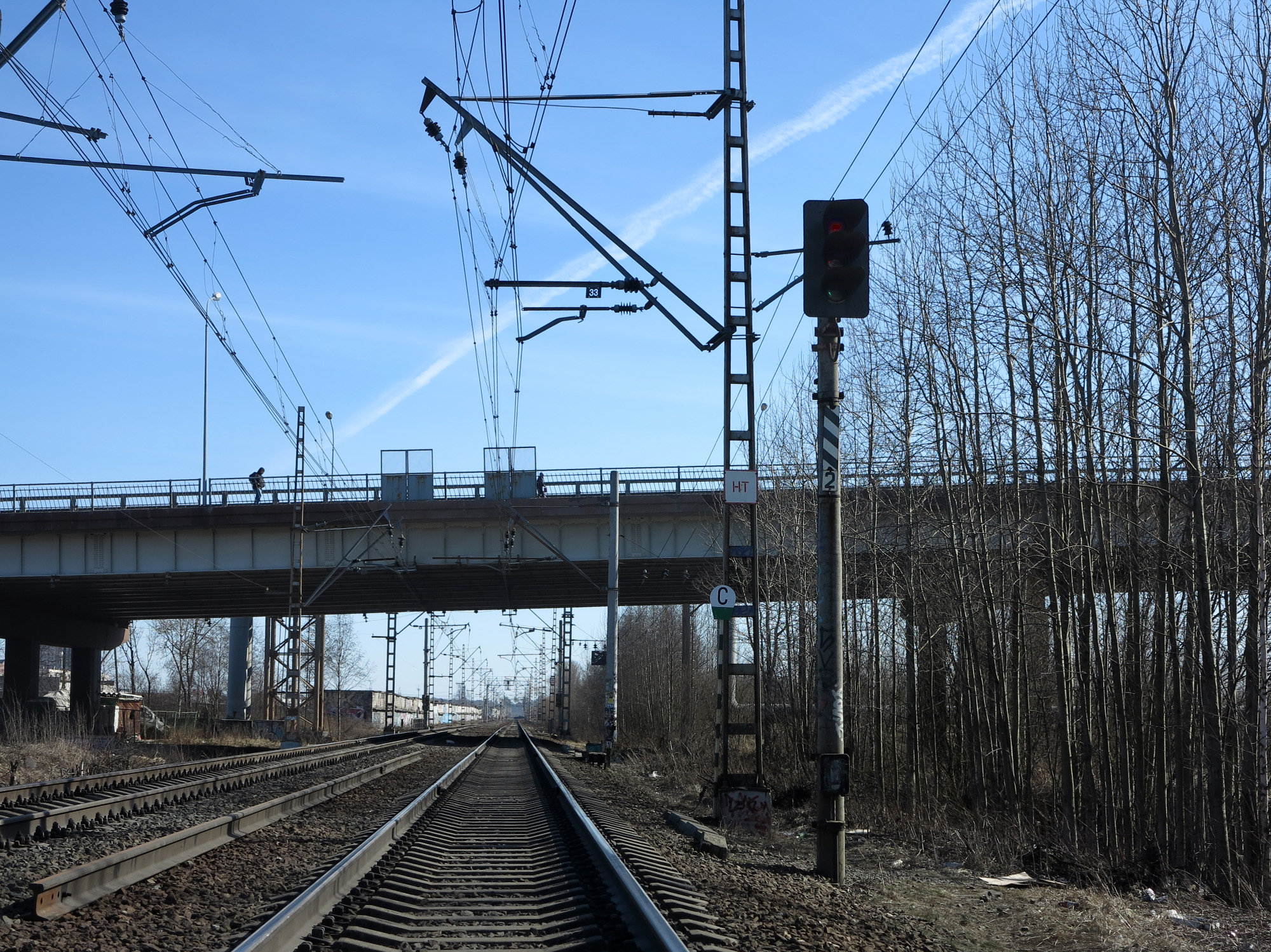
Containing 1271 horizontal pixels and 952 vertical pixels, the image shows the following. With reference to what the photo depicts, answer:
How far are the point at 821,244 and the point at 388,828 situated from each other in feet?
24.1

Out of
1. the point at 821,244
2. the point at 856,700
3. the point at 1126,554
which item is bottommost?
the point at 856,700

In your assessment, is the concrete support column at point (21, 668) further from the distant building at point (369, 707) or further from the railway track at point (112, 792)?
the distant building at point (369, 707)

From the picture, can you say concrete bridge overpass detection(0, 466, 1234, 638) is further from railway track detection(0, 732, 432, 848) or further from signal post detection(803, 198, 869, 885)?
signal post detection(803, 198, 869, 885)

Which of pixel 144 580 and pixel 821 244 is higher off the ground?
pixel 821 244

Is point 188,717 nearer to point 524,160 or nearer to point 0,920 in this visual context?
point 524,160

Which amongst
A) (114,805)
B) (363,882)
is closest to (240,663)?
(114,805)

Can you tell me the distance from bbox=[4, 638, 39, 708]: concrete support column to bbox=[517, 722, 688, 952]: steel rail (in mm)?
49720

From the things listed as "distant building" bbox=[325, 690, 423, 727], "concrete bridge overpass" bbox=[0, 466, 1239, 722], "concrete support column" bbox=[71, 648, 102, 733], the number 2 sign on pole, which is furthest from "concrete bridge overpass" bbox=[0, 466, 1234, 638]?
"distant building" bbox=[325, 690, 423, 727]

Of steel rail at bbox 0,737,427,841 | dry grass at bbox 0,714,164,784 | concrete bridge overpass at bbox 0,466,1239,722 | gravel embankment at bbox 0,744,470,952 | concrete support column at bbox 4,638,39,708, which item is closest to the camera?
gravel embankment at bbox 0,744,470,952

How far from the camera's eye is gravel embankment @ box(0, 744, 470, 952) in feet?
22.3

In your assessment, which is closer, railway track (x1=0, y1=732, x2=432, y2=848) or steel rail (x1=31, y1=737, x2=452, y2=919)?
steel rail (x1=31, y1=737, x2=452, y2=919)

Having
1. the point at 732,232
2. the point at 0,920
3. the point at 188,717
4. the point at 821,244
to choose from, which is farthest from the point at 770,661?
the point at 188,717

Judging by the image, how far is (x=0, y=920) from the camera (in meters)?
6.95

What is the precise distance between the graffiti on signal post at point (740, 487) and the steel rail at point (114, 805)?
8885 millimetres
